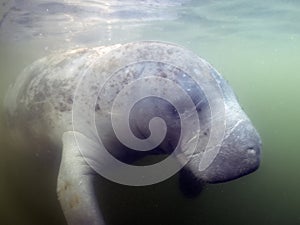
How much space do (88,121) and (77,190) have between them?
80 cm

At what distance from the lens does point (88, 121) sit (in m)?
3.59

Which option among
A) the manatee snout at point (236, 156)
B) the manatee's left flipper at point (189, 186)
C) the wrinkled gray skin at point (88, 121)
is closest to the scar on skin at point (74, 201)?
the wrinkled gray skin at point (88, 121)

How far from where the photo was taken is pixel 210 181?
Answer: 3068mm

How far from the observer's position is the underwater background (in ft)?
18.3

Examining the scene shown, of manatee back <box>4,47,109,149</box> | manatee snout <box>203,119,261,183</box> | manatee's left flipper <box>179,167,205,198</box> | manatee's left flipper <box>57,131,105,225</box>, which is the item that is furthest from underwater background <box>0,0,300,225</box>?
manatee snout <box>203,119,261,183</box>

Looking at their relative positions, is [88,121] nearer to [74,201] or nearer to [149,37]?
[74,201]

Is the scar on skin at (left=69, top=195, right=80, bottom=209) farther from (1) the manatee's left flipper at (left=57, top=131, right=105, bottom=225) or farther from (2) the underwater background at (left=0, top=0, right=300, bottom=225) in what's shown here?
(2) the underwater background at (left=0, top=0, right=300, bottom=225)

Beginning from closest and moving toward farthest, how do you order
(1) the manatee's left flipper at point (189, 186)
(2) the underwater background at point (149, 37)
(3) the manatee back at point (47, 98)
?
(3) the manatee back at point (47, 98) → (1) the manatee's left flipper at point (189, 186) → (2) the underwater background at point (149, 37)

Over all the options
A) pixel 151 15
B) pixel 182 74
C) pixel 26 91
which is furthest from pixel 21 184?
pixel 151 15

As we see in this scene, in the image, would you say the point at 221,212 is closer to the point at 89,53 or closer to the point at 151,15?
the point at 89,53

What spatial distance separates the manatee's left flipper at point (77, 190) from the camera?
298 centimetres

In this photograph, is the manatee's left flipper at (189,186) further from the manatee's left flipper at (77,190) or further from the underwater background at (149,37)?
the manatee's left flipper at (77,190)

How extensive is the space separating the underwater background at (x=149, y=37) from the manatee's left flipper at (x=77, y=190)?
790 mm

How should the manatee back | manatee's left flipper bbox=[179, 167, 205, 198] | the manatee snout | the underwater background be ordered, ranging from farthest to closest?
the underwater background → manatee's left flipper bbox=[179, 167, 205, 198] → the manatee back → the manatee snout
